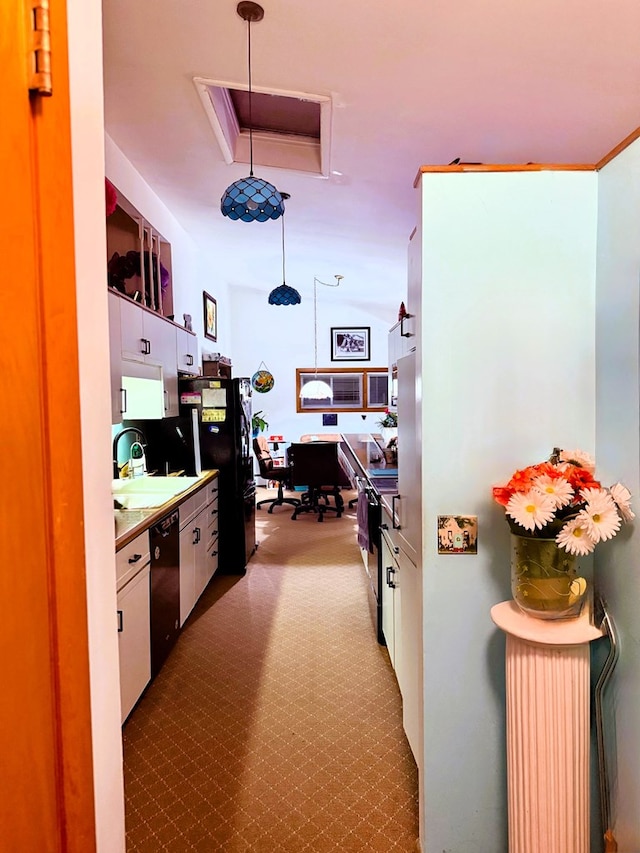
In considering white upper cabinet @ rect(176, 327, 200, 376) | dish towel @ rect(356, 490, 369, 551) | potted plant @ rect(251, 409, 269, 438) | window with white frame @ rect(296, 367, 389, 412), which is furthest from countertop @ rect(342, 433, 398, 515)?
window with white frame @ rect(296, 367, 389, 412)

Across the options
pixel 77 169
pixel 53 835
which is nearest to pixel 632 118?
pixel 77 169

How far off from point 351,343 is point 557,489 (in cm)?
706

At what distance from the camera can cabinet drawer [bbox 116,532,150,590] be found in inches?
83.7

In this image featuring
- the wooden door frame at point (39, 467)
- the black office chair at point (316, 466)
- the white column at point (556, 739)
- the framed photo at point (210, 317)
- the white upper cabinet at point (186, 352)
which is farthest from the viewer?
the black office chair at point (316, 466)

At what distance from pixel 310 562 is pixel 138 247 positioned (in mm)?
3053

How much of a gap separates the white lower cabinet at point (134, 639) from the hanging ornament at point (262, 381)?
18.2ft

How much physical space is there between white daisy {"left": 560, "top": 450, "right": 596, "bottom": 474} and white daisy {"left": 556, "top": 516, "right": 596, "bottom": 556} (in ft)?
0.64

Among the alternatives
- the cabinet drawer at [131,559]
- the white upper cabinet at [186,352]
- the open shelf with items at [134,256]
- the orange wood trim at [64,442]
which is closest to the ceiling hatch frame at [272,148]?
the open shelf with items at [134,256]

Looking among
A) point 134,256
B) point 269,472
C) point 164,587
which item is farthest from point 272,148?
point 269,472

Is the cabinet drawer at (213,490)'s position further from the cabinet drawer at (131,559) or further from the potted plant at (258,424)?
the potted plant at (258,424)

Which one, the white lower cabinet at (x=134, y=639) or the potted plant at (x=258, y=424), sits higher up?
the potted plant at (x=258, y=424)

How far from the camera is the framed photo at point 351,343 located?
8.09 meters

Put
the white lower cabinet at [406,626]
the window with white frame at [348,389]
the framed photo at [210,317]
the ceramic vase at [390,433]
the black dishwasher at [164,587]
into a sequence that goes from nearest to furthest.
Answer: the white lower cabinet at [406,626]
the black dishwasher at [164,587]
the ceramic vase at [390,433]
the framed photo at [210,317]
the window with white frame at [348,389]

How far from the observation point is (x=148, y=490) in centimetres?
347
